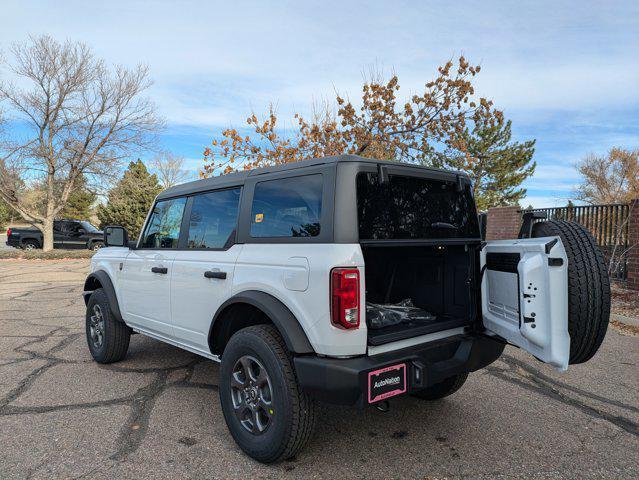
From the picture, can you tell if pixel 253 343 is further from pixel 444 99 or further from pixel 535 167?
pixel 535 167

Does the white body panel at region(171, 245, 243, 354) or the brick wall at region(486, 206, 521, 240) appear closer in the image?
the white body panel at region(171, 245, 243, 354)

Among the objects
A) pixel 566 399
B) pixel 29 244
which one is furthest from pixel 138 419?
pixel 29 244

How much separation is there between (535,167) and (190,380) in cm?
3726

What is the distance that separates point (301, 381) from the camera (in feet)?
8.18

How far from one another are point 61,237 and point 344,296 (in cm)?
2327

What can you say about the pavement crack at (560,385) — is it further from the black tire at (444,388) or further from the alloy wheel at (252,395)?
the alloy wheel at (252,395)

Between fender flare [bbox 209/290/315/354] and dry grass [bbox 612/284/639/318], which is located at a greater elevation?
fender flare [bbox 209/290/315/354]

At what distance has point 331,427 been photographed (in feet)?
10.9

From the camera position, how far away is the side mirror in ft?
14.6

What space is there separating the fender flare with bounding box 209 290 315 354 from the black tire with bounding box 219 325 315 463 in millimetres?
130

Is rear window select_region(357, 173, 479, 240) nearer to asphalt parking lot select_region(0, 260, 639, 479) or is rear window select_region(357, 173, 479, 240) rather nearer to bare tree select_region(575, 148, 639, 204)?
asphalt parking lot select_region(0, 260, 639, 479)

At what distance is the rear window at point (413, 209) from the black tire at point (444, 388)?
119cm

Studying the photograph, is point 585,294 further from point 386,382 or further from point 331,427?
point 331,427

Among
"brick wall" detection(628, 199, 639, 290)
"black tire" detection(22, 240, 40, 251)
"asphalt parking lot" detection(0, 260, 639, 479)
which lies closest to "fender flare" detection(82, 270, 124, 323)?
"asphalt parking lot" detection(0, 260, 639, 479)
